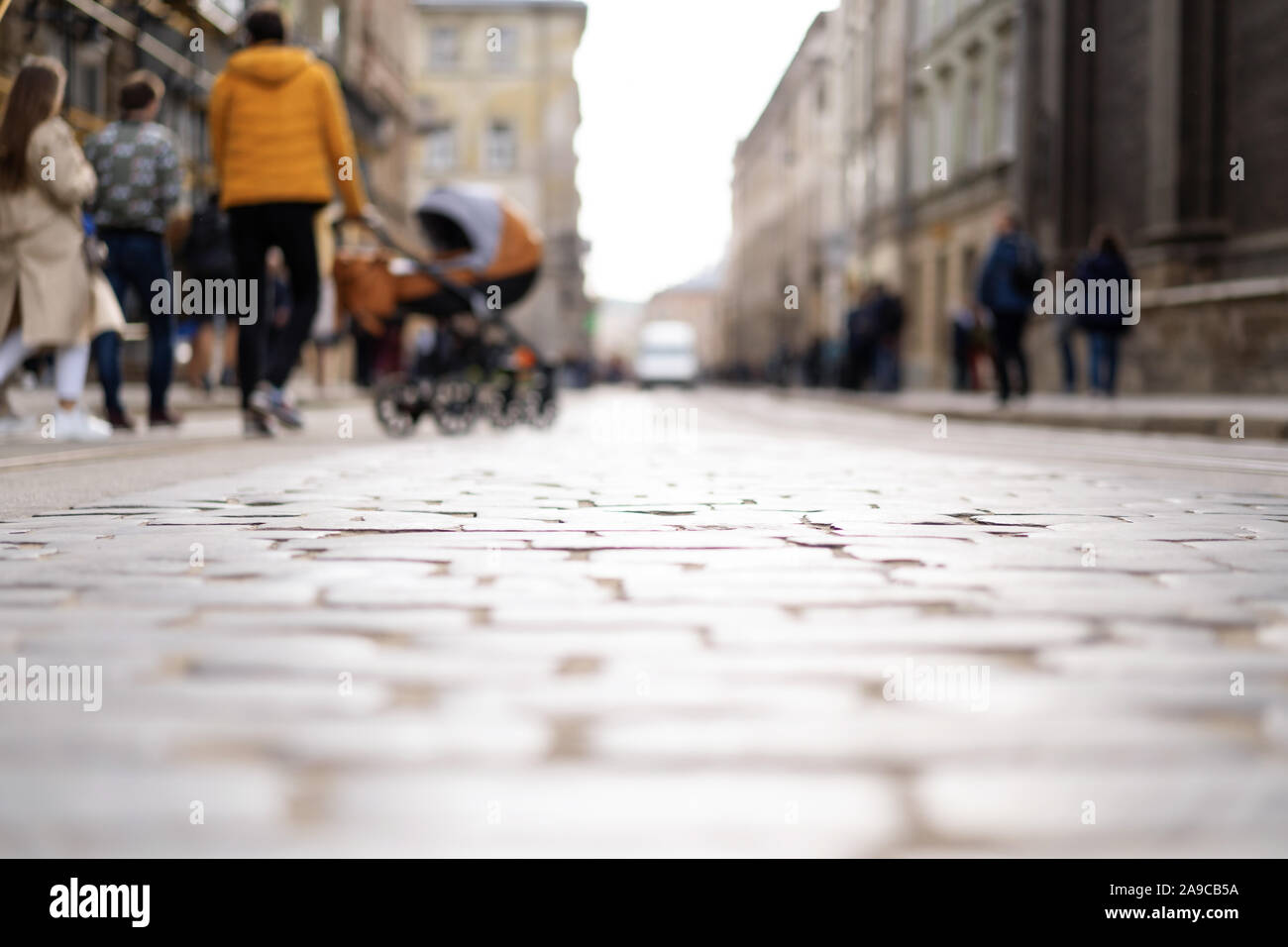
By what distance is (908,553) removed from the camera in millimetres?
4398

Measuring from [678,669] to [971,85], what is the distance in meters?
33.2

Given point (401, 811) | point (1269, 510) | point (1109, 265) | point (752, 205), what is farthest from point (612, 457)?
point (752, 205)

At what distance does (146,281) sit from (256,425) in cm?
107

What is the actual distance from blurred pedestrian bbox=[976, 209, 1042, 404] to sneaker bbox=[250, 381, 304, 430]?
24.9 ft

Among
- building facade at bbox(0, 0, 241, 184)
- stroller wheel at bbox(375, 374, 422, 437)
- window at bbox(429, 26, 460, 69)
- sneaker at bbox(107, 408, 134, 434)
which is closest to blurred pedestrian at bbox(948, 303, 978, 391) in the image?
building facade at bbox(0, 0, 241, 184)

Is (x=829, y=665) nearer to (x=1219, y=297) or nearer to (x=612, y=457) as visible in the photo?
(x=612, y=457)

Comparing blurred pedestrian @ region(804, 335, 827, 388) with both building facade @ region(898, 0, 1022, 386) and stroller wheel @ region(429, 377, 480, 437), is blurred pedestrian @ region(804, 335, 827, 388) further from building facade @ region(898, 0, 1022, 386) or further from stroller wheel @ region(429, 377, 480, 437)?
stroller wheel @ region(429, 377, 480, 437)

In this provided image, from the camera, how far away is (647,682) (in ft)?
8.75

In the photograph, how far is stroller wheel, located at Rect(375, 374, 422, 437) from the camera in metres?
11.5

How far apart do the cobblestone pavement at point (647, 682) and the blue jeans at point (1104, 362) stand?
42.5ft

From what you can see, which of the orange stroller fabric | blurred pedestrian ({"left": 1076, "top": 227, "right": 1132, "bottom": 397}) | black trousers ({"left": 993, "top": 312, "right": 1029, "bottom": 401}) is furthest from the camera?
blurred pedestrian ({"left": 1076, "top": 227, "right": 1132, "bottom": 397})

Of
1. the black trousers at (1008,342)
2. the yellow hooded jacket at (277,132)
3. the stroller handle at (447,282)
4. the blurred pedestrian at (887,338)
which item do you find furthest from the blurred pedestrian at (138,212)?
the blurred pedestrian at (887,338)

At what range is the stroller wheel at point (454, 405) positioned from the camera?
11859 millimetres

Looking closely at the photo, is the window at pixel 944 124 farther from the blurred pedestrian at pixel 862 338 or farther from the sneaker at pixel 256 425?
the sneaker at pixel 256 425
